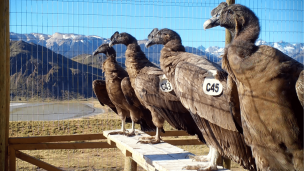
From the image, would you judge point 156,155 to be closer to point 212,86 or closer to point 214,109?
point 214,109

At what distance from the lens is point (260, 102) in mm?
2367

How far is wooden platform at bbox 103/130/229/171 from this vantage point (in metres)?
3.38

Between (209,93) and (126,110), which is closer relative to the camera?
(209,93)

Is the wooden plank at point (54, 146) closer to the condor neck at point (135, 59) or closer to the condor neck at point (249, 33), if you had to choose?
the condor neck at point (135, 59)

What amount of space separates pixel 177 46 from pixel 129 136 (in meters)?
1.84

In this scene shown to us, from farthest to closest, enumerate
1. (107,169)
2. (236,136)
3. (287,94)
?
(107,169) < (236,136) < (287,94)

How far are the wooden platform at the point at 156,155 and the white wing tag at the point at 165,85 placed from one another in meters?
0.77

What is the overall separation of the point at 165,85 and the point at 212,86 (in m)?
1.15

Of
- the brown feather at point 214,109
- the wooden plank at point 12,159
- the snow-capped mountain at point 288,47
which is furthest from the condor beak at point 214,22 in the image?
the wooden plank at point 12,159

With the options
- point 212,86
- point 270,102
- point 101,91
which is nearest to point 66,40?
point 101,91

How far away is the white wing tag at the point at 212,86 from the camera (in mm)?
3080

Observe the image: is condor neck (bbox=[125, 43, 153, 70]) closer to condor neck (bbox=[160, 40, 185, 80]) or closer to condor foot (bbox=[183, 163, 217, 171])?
condor neck (bbox=[160, 40, 185, 80])

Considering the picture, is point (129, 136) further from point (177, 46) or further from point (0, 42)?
point (0, 42)

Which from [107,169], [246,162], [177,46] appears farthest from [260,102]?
[107,169]
